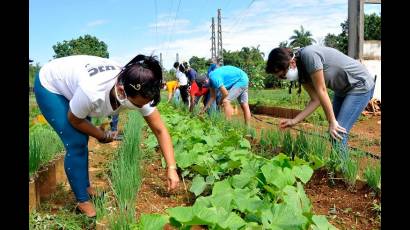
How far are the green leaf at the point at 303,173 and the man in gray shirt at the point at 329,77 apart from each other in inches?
21.1

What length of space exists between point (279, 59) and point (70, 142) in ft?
4.83

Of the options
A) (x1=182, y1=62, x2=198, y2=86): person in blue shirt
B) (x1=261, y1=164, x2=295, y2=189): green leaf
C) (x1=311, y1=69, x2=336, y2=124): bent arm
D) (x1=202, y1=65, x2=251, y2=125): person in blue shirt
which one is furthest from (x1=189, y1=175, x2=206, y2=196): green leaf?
(x1=182, y1=62, x2=198, y2=86): person in blue shirt

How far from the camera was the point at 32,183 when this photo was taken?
2553 mm

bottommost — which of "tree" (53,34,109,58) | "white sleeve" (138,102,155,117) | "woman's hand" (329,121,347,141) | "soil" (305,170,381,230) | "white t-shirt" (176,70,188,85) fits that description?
"soil" (305,170,381,230)

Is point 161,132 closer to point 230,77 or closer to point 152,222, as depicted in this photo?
point 152,222

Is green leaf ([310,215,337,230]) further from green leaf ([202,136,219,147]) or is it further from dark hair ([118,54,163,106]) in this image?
green leaf ([202,136,219,147])

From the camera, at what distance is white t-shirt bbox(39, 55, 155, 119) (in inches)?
84.5

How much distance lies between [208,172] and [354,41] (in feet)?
21.7

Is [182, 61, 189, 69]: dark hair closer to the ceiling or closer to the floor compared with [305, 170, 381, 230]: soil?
closer to the ceiling

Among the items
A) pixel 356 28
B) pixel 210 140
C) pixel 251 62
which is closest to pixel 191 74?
pixel 356 28

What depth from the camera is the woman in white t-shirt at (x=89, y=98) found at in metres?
2.00
